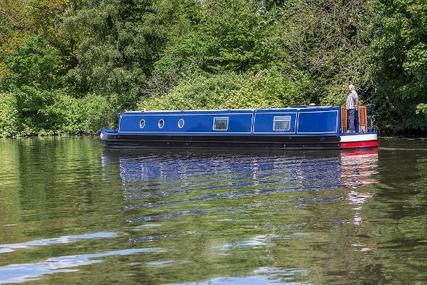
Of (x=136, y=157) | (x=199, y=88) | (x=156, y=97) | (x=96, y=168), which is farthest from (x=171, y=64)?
(x=96, y=168)

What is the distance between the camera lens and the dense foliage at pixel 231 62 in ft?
91.6

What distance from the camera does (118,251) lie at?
353 inches

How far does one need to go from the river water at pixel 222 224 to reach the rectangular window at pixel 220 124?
6615 mm

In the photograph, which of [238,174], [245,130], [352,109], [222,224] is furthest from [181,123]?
[222,224]

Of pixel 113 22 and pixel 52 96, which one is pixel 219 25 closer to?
pixel 113 22

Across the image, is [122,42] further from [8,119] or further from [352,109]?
[352,109]

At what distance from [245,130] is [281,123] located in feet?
4.92

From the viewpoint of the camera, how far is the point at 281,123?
24406 millimetres

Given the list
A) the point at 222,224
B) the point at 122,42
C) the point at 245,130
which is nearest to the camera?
the point at 222,224

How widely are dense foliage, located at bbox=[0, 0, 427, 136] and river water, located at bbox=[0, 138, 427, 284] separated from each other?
375 inches

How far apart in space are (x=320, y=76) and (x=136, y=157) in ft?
37.0

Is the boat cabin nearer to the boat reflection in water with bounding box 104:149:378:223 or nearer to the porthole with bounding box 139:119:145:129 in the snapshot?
the porthole with bounding box 139:119:145:129

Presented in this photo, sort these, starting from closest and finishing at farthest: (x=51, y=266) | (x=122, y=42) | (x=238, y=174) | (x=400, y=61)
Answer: (x=51, y=266)
(x=238, y=174)
(x=400, y=61)
(x=122, y=42)

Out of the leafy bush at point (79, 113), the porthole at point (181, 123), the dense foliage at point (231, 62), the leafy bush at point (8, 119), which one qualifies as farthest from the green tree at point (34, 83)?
the porthole at point (181, 123)
